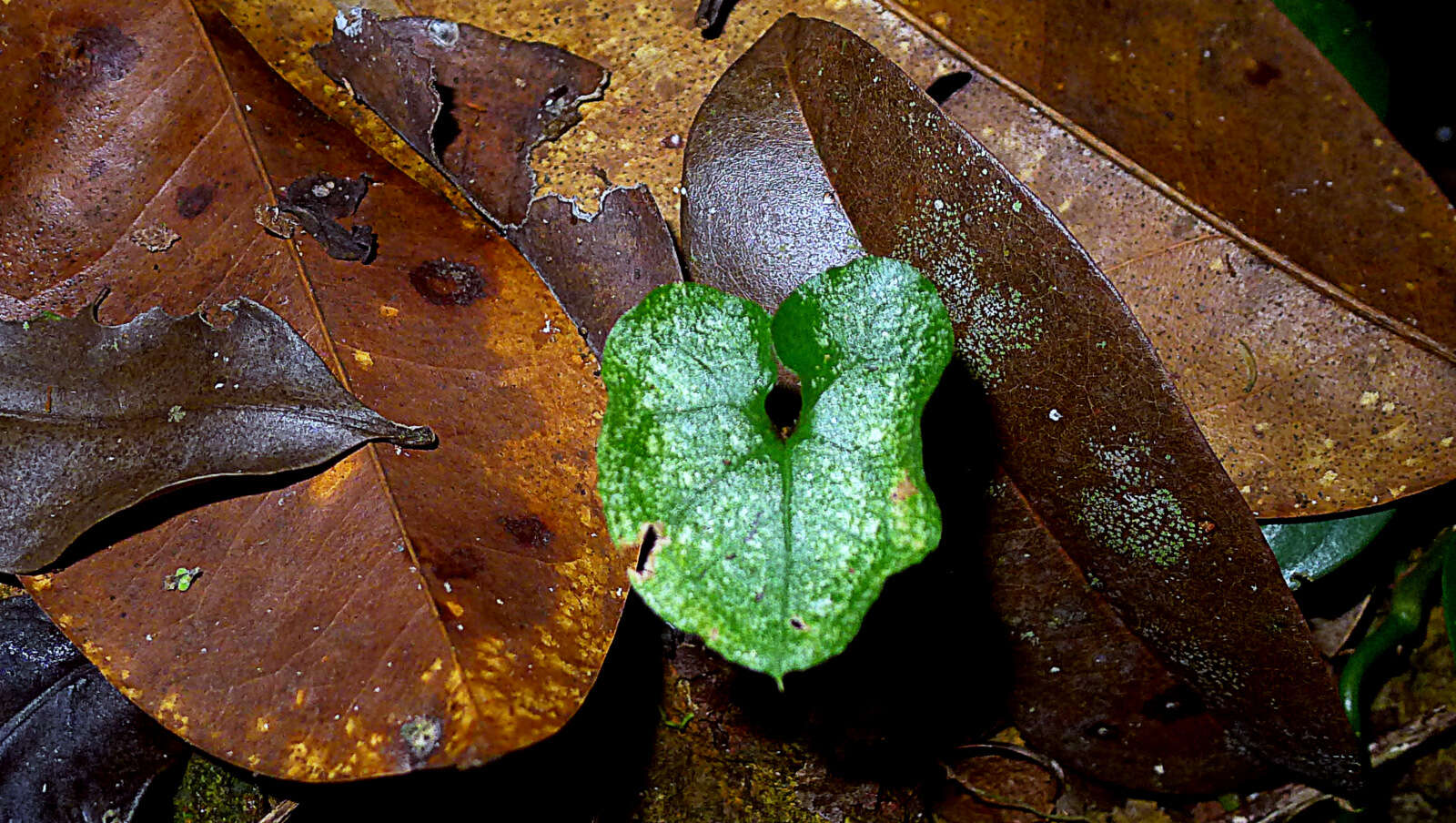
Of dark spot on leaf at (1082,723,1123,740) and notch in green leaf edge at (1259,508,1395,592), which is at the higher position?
notch in green leaf edge at (1259,508,1395,592)

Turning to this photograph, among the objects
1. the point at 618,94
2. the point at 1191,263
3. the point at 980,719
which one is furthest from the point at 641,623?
the point at 1191,263

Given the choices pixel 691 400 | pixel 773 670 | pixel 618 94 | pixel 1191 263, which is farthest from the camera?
pixel 618 94

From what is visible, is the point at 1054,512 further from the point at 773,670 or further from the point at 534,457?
the point at 534,457

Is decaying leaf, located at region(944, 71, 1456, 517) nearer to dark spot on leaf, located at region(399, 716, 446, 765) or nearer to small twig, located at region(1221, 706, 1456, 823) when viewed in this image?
small twig, located at region(1221, 706, 1456, 823)

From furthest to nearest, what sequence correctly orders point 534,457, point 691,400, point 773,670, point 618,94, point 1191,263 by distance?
point 618,94
point 1191,263
point 534,457
point 691,400
point 773,670

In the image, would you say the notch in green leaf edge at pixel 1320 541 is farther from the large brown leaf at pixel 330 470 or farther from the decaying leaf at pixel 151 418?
the decaying leaf at pixel 151 418

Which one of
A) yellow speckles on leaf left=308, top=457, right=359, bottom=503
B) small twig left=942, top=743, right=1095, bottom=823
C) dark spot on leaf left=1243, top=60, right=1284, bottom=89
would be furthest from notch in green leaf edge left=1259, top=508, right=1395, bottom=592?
yellow speckles on leaf left=308, top=457, right=359, bottom=503

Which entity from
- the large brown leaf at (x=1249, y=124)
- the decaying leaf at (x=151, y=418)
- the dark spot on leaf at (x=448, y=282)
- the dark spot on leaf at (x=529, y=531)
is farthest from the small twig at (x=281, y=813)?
the large brown leaf at (x=1249, y=124)
